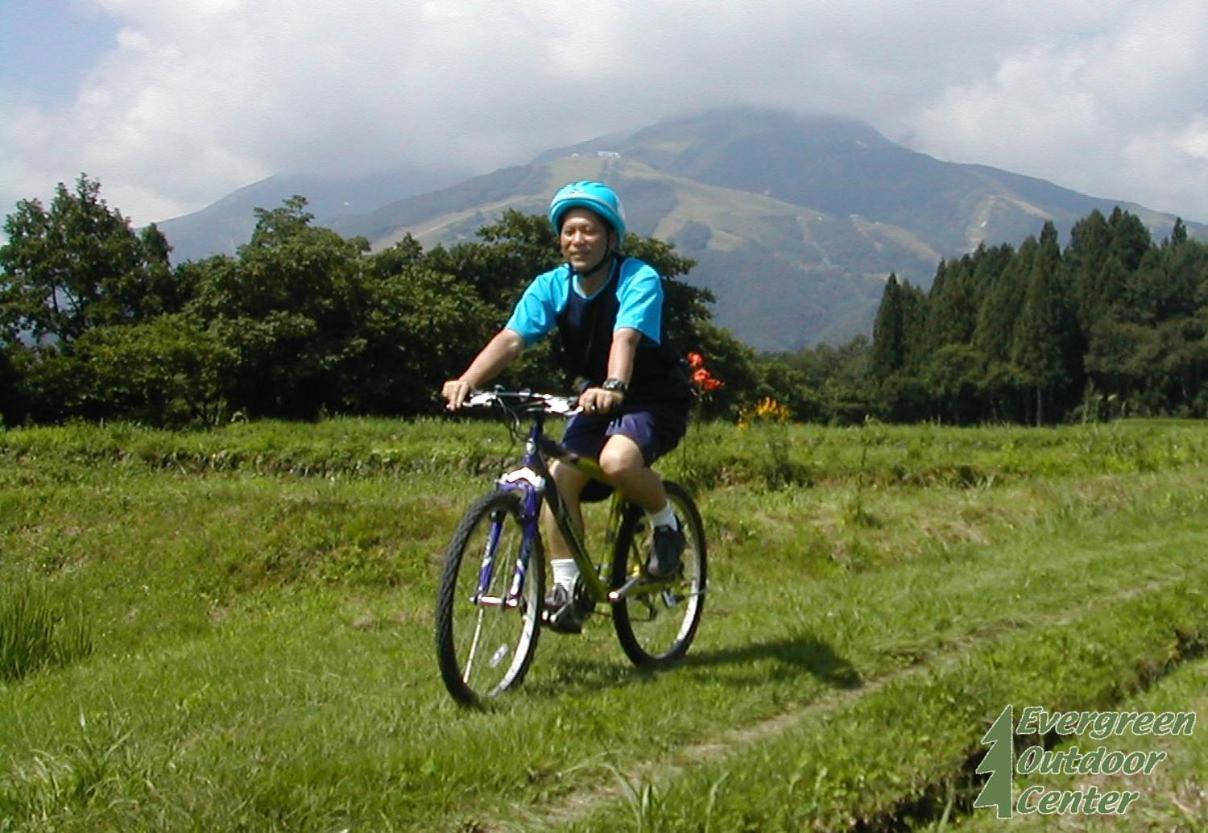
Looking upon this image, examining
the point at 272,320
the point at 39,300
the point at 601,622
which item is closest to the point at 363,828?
the point at 601,622

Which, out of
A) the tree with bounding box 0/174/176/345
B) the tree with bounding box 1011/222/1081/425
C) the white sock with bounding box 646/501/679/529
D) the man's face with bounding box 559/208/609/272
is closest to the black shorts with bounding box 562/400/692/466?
the white sock with bounding box 646/501/679/529

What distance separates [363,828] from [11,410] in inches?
1344

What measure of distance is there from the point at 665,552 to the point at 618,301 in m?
1.24

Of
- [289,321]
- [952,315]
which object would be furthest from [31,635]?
[952,315]

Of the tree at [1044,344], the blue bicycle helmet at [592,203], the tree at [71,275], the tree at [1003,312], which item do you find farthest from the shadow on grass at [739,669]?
the tree at [1003,312]

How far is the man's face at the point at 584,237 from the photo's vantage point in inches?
210

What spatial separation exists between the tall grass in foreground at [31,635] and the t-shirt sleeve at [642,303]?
13.8 ft

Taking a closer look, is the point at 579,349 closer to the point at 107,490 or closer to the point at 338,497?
the point at 338,497

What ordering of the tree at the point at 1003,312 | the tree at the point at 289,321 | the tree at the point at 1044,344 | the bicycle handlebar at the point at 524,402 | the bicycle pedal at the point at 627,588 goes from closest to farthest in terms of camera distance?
1. the bicycle handlebar at the point at 524,402
2. the bicycle pedal at the point at 627,588
3. the tree at the point at 289,321
4. the tree at the point at 1044,344
5. the tree at the point at 1003,312

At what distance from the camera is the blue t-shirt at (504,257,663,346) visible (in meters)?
5.25

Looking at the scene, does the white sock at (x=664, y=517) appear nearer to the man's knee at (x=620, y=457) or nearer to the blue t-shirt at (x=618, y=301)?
the man's knee at (x=620, y=457)

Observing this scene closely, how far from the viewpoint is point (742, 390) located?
5447cm

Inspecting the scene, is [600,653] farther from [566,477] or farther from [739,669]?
[566,477]

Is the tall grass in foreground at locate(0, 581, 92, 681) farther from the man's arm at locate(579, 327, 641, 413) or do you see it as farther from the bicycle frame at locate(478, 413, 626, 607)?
the man's arm at locate(579, 327, 641, 413)
